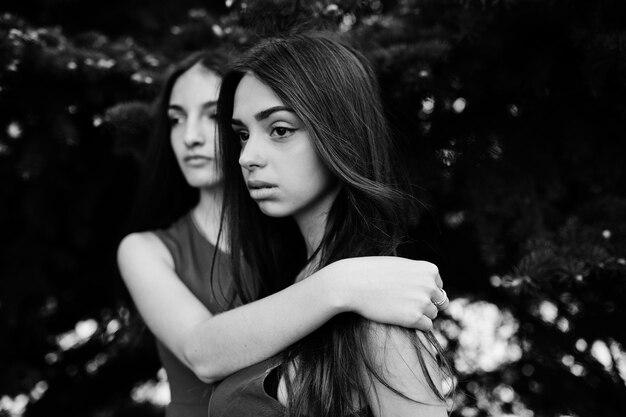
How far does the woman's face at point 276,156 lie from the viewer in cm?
169

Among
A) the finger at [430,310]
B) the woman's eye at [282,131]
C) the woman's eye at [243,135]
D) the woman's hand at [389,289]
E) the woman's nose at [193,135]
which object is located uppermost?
the woman's eye at [282,131]

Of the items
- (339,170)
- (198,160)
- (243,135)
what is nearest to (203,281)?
(198,160)

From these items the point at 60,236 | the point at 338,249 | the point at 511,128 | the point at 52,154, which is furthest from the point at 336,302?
the point at 60,236

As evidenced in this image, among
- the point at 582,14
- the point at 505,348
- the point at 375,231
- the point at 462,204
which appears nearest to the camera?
the point at 375,231

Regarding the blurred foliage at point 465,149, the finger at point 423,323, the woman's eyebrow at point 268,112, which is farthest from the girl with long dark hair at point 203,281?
the woman's eyebrow at point 268,112

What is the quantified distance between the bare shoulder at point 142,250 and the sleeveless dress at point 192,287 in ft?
0.12

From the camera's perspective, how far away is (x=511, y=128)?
221 centimetres

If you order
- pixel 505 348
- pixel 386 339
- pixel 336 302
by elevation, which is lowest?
pixel 505 348

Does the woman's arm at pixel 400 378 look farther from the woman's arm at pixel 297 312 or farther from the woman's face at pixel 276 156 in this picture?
the woman's face at pixel 276 156

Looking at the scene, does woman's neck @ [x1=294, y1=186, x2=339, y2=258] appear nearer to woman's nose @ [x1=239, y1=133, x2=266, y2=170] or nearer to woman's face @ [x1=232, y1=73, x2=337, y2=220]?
woman's face @ [x1=232, y1=73, x2=337, y2=220]

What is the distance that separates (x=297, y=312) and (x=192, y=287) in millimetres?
802

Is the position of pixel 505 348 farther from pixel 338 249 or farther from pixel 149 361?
pixel 149 361

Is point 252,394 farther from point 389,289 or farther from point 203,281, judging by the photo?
point 203,281

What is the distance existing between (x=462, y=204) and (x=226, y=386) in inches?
48.1
